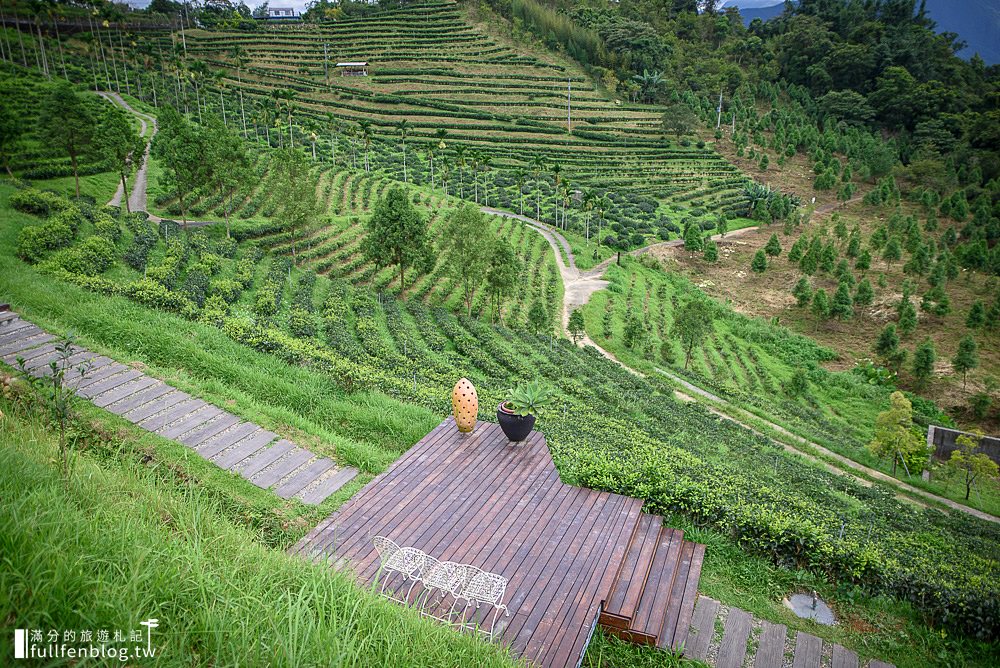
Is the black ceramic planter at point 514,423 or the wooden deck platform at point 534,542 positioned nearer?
the wooden deck platform at point 534,542

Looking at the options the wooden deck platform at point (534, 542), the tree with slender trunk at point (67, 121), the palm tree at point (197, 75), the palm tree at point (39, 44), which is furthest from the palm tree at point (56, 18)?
the wooden deck platform at point (534, 542)

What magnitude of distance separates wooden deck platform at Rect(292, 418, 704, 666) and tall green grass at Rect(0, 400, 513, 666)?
1092 millimetres

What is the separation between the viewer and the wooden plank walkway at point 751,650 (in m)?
6.14

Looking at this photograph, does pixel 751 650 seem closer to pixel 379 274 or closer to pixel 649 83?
pixel 379 274

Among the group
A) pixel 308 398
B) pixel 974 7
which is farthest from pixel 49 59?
pixel 974 7

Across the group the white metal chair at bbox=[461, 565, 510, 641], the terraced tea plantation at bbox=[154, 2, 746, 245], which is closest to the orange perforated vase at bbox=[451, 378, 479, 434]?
the white metal chair at bbox=[461, 565, 510, 641]

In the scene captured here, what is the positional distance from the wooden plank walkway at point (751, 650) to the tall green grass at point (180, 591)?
2.80 m

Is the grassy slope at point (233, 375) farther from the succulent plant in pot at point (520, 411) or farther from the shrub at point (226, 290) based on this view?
the shrub at point (226, 290)

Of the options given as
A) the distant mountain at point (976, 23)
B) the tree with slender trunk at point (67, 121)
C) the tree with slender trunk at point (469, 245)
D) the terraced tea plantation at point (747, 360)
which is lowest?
the terraced tea plantation at point (747, 360)

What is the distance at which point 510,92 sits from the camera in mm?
78688

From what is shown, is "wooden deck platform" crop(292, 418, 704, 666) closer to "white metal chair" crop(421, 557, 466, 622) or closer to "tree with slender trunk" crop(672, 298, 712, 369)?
"white metal chair" crop(421, 557, 466, 622)

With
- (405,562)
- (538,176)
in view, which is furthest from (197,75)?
(405,562)

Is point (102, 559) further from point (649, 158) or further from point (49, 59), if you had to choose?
point (49, 59)

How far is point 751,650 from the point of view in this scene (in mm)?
6281
